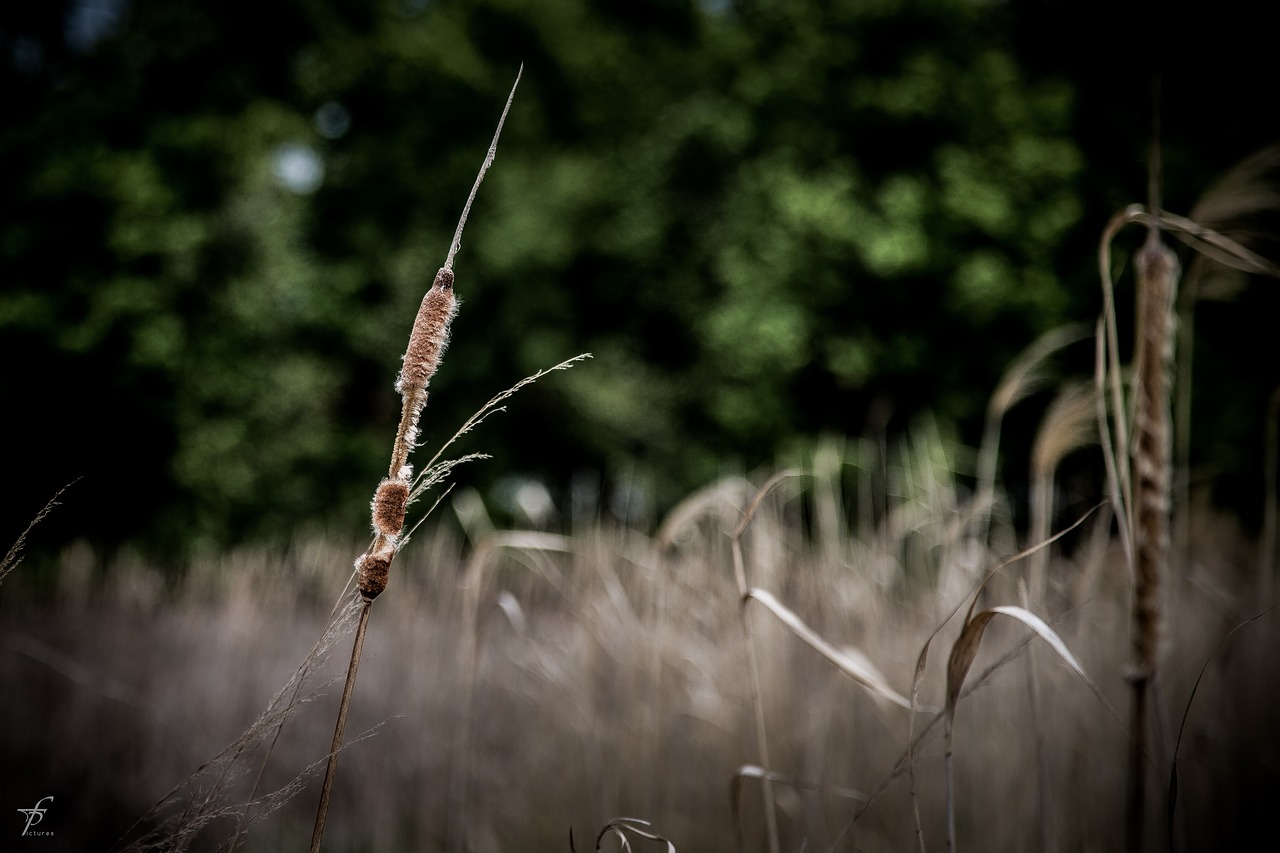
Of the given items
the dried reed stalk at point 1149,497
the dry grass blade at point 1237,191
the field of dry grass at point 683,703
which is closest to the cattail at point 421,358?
the field of dry grass at point 683,703

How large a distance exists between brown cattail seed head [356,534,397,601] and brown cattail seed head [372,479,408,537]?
0.01 m

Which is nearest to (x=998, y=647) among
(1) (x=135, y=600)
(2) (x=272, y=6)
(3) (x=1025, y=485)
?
(1) (x=135, y=600)

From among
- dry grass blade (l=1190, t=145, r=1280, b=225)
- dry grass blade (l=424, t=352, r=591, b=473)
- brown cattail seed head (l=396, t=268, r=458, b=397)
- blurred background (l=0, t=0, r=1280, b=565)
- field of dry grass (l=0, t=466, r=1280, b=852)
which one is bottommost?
field of dry grass (l=0, t=466, r=1280, b=852)

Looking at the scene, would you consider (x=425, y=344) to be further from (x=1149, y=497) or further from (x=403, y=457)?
(x=1149, y=497)

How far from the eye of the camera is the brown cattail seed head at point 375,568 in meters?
0.65

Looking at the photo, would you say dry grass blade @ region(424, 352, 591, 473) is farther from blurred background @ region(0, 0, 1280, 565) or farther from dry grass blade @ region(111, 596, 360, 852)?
blurred background @ region(0, 0, 1280, 565)

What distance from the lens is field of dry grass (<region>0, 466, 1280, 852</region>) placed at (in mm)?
1835

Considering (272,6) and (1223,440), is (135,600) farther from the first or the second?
(1223,440)

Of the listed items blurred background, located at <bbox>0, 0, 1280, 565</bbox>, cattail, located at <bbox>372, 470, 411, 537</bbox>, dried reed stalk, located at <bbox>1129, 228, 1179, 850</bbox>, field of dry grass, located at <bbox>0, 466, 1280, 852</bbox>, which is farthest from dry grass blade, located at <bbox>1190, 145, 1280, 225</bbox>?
blurred background, located at <bbox>0, 0, 1280, 565</bbox>

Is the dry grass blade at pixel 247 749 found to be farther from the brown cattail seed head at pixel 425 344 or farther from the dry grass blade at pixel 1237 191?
the dry grass blade at pixel 1237 191

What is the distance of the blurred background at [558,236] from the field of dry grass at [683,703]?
417cm

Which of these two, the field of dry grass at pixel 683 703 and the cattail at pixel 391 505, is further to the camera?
the field of dry grass at pixel 683 703

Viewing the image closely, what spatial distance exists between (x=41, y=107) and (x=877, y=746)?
30.0 ft

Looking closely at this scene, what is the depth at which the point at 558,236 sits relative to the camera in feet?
32.8
